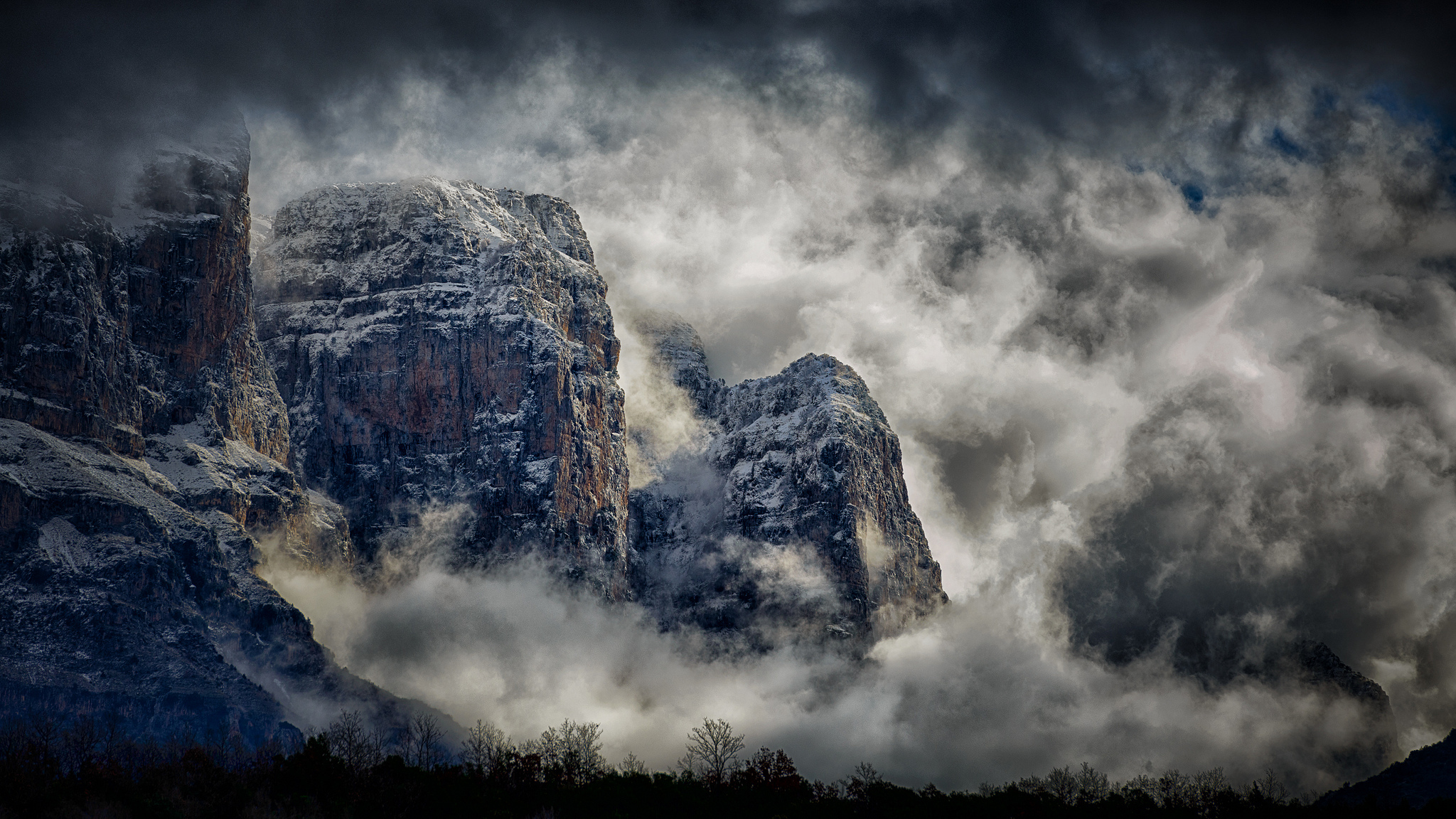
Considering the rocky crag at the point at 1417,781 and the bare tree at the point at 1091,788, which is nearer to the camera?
the bare tree at the point at 1091,788

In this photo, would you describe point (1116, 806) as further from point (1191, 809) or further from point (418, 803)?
point (418, 803)

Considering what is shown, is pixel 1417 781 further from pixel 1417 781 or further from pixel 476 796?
pixel 476 796

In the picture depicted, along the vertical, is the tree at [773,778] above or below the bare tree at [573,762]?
below

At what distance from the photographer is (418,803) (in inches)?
4222

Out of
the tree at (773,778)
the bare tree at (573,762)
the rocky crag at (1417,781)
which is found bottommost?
the rocky crag at (1417,781)

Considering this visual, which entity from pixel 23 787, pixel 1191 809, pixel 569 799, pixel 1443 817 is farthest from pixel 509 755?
pixel 1443 817

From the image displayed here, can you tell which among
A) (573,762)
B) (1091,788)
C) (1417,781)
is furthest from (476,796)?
(1417,781)

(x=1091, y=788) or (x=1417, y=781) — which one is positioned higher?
(x=1091, y=788)

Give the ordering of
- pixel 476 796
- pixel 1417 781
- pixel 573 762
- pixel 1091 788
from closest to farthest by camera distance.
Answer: pixel 476 796 → pixel 573 762 → pixel 1091 788 → pixel 1417 781

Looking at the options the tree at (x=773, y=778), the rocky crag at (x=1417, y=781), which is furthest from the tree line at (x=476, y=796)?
the rocky crag at (x=1417, y=781)

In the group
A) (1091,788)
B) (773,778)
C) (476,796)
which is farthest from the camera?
(1091,788)

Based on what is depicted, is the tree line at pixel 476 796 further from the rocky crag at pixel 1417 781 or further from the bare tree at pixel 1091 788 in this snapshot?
the rocky crag at pixel 1417 781

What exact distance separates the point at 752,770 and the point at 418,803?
1561 inches

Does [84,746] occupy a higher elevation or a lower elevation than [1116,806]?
higher
